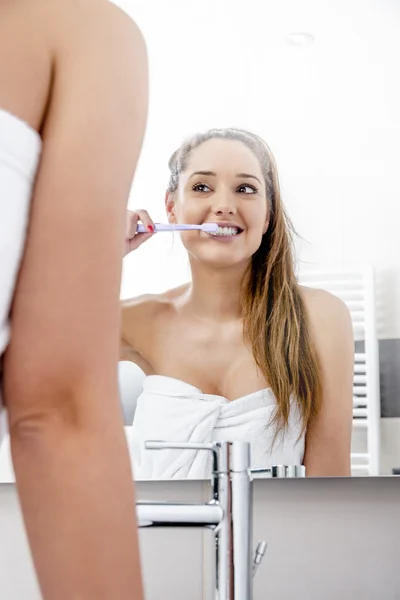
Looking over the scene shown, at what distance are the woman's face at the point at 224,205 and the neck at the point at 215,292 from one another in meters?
0.02

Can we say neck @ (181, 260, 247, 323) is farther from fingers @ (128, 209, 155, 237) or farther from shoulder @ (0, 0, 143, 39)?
shoulder @ (0, 0, 143, 39)

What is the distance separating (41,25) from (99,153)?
9 cm

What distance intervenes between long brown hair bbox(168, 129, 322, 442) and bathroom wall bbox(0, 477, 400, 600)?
0.54ft

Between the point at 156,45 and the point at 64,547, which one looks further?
the point at 156,45

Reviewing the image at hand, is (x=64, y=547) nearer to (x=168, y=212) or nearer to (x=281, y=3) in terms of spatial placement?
(x=168, y=212)

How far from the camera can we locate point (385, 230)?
136cm

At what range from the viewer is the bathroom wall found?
1.34m

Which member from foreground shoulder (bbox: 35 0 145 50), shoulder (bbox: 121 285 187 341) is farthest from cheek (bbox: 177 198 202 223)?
foreground shoulder (bbox: 35 0 145 50)

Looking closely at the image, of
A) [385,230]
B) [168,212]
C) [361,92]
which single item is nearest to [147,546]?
[168,212]

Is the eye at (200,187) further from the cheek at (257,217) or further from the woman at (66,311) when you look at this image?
the woman at (66,311)

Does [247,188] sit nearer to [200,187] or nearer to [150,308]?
[200,187]

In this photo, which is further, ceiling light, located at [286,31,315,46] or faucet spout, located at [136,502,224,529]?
ceiling light, located at [286,31,315,46]

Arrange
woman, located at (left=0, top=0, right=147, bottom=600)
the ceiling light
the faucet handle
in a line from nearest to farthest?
woman, located at (left=0, top=0, right=147, bottom=600) → the faucet handle → the ceiling light

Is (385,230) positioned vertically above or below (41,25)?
above
